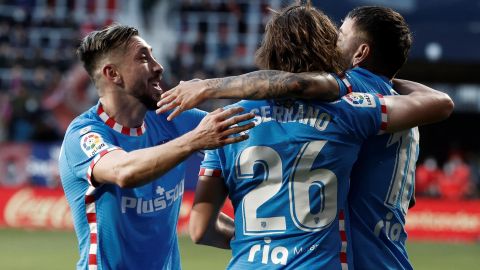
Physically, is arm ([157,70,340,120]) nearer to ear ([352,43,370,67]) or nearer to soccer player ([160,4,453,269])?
soccer player ([160,4,453,269])

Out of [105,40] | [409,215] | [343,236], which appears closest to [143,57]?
[105,40]

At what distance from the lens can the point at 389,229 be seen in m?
4.40

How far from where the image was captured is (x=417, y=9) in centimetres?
1769

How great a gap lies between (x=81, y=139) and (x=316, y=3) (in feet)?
40.9

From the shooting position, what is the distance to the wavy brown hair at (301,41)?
4148 millimetres

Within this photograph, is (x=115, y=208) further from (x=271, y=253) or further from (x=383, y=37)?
(x=383, y=37)

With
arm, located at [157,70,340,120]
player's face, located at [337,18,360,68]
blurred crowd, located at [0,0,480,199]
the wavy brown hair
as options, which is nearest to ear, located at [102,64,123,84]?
arm, located at [157,70,340,120]

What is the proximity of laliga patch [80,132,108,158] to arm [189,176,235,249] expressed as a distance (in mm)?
604

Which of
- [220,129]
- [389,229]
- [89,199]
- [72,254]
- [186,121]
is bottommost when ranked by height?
[72,254]

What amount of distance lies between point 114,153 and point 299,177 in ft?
3.19

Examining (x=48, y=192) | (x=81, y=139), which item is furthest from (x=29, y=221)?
(x=81, y=139)

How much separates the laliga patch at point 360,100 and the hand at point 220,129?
1.48 ft

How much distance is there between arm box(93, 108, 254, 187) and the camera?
13.3ft

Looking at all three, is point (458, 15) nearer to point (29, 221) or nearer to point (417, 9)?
point (417, 9)
